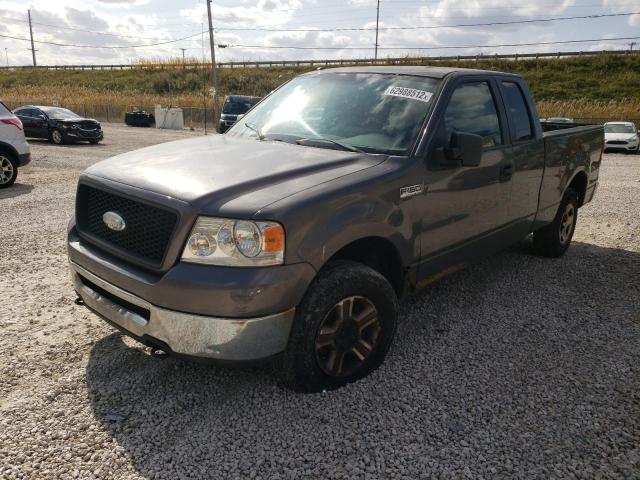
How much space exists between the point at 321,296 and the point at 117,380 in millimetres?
1394

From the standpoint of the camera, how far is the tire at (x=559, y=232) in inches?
217

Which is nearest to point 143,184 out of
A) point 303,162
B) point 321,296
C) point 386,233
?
point 303,162

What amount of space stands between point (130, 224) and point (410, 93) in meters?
2.09

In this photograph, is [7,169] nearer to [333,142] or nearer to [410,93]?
[333,142]

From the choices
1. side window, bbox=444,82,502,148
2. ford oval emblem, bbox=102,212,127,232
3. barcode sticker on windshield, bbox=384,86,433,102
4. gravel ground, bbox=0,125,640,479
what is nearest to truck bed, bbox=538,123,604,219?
side window, bbox=444,82,502,148

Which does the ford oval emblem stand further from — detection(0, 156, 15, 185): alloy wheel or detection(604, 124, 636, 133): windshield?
detection(604, 124, 636, 133): windshield

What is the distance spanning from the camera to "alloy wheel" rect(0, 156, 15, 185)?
371 inches

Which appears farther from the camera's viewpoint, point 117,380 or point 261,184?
point 117,380

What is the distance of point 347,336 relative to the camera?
2.98 meters

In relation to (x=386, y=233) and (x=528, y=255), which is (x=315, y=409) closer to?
(x=386, y=233)

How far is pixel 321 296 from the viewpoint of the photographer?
2.70m

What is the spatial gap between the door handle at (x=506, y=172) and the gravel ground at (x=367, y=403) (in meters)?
1.09

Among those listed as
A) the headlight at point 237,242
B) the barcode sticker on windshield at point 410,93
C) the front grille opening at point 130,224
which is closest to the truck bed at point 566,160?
the barcode sticker on windshield at point 410,93

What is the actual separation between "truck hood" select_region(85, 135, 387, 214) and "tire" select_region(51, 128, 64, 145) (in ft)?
59.5
